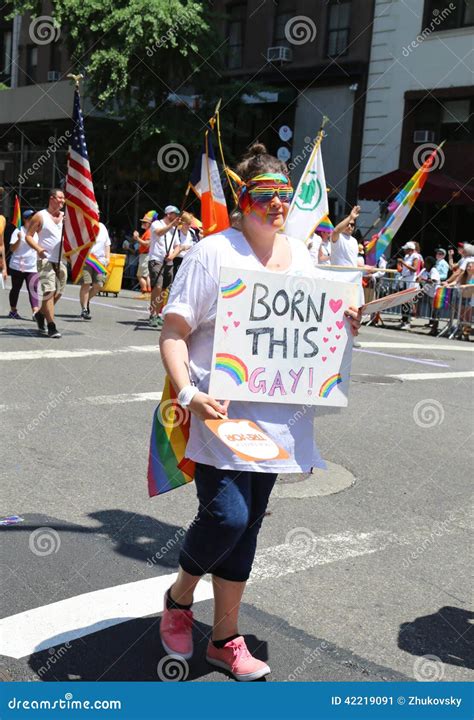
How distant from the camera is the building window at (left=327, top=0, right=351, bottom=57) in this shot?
90.2 ft

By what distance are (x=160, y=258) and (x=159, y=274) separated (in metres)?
0.30

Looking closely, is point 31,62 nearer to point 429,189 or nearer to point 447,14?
point 447,14

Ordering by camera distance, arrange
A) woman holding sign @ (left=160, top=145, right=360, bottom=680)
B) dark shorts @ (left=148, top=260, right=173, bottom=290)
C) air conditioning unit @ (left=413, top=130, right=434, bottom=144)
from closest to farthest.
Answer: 1. woman holding sign @ (left=160, top=145, right=360, bottom=680)
2. dark shorts @ (left=148, top=260, right=173, bottom=290)
3. air conditioning unit @ (left=413, top=130, right=434, bottom=144)

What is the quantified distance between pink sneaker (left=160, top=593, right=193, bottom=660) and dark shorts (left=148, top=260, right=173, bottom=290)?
11.4m

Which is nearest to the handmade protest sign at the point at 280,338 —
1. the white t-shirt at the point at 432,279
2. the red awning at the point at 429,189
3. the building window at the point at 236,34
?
the white t-shirt at the point at 432,279

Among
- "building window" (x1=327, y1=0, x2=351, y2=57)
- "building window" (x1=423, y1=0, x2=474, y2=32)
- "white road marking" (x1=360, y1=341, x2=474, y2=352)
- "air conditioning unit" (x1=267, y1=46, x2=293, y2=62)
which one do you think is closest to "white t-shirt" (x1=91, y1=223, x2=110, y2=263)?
"white road marking" (x1=360, y1=341, x2=474, y2=352)

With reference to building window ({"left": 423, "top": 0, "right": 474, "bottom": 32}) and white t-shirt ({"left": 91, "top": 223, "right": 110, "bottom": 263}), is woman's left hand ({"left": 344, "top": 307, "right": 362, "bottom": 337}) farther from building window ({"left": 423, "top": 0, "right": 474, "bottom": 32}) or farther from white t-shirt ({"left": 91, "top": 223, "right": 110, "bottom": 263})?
building window ({"left": 423, "top": 0, "right": 474, "bottom": 32})

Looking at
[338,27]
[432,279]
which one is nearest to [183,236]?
[432,279]

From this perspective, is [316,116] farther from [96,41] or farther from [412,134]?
[96,41]

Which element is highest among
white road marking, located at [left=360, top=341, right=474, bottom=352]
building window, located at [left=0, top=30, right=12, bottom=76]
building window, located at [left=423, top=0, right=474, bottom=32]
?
building window, located at [left=0, top=30, right=12, bottom=76]

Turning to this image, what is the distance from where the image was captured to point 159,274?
582 inches

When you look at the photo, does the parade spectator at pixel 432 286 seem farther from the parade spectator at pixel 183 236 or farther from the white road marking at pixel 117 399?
the white road marking at pixel 117 399
